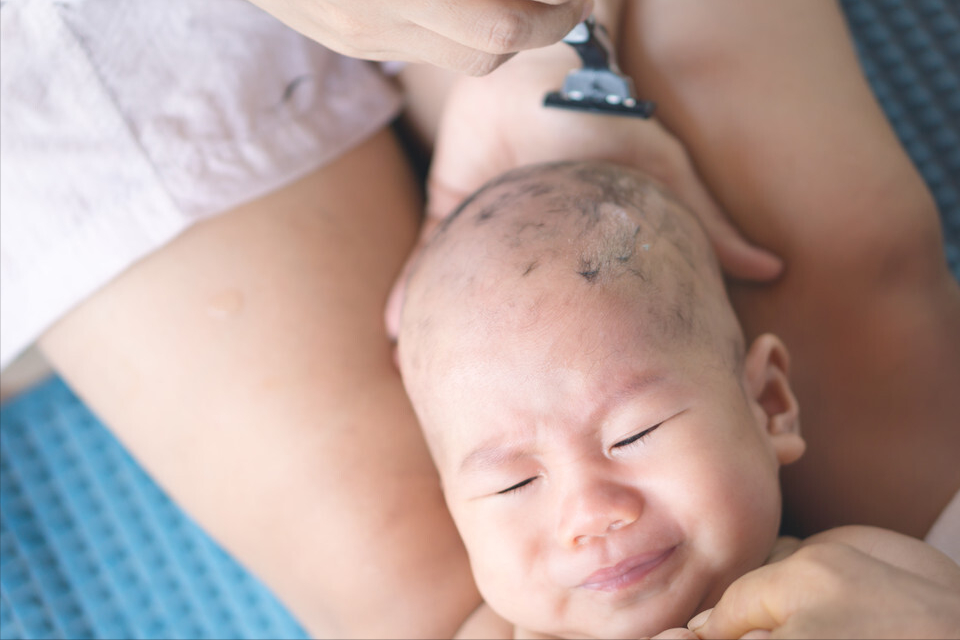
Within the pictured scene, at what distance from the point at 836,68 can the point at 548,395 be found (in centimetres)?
61

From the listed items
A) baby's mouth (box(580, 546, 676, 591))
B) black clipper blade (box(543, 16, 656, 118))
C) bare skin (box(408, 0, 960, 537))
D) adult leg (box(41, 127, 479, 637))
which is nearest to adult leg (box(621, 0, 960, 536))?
bare skin (box(408, 0, 960, 537))

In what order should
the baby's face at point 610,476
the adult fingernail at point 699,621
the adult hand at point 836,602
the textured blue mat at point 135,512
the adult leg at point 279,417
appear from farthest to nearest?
the textured blue mat at point 135,512, the adult leg at point 279,417, the baby's face at point 610,476, the adult fingernail at point 699,621, the adult hand at point 836,602

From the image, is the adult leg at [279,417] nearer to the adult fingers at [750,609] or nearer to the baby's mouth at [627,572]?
the baby's mouth at [627,572]

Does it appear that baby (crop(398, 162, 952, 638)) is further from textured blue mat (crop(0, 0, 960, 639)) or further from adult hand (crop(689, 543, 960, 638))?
textured blue mat (crop(0, 0, 960, 639))

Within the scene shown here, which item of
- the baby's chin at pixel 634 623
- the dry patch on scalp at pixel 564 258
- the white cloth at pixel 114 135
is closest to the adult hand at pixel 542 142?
the dry patch on scalp at pixel 564 258

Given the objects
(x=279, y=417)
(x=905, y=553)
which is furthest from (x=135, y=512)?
(x=905, y=553)

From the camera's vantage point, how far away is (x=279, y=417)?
92 centimetres

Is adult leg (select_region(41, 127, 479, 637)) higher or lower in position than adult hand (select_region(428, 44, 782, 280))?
lower

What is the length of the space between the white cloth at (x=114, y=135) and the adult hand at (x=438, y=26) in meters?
0.25

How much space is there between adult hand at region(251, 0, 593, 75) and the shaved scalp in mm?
170

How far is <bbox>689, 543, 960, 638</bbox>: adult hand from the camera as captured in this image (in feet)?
1.55

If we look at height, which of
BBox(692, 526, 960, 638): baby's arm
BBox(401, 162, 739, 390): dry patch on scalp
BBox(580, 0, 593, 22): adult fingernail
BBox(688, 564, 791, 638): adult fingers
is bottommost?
BBox(688, 564, 791, 638): adult fingers

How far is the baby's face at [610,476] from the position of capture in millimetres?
692

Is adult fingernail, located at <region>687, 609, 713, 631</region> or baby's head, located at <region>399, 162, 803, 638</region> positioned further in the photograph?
baby's head, located at <region>399, 162, 803, 638</region>
